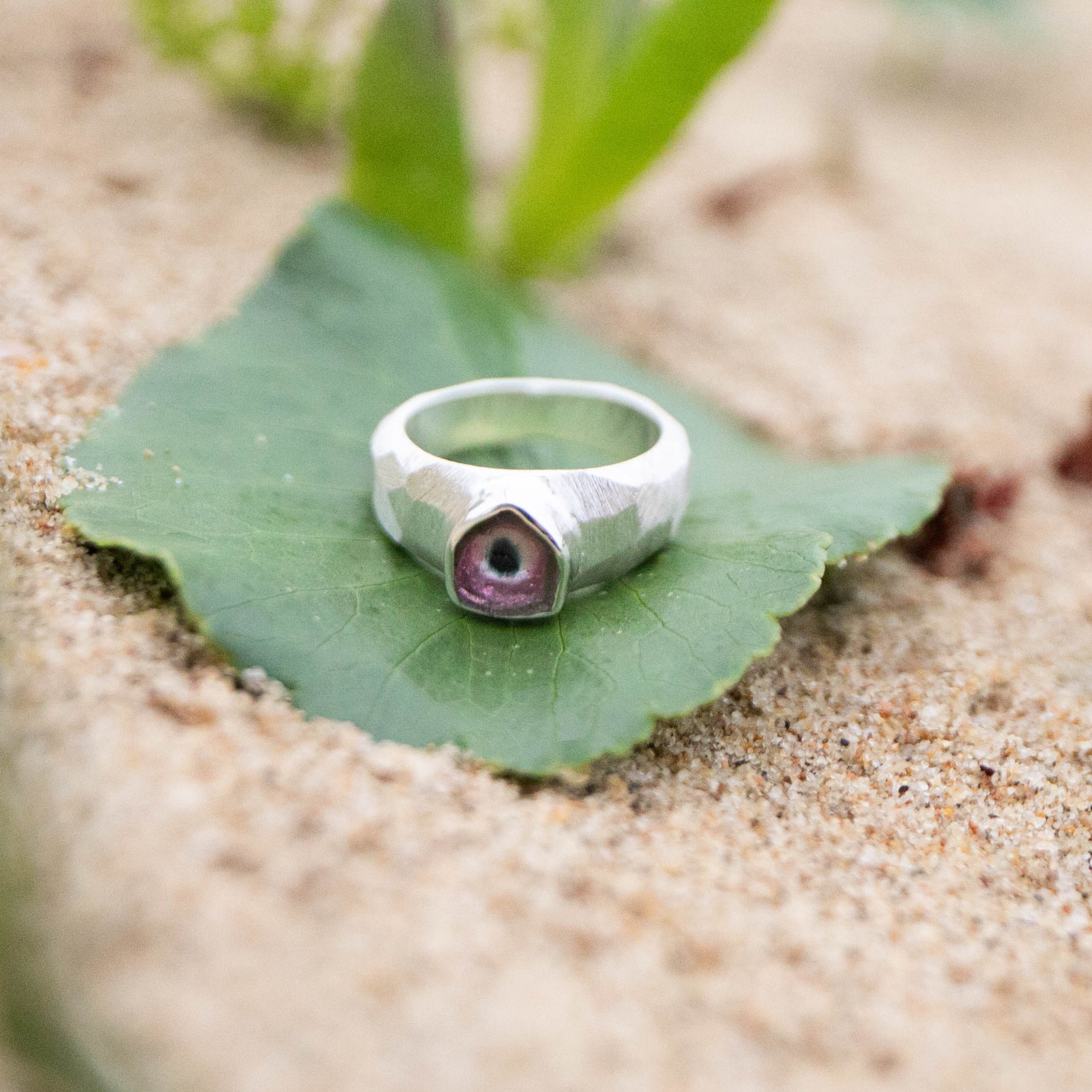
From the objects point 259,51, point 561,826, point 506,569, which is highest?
point 259,51

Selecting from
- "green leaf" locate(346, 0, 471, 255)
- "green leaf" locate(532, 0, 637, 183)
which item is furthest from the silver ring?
"green leaf" locate(532, 0, 637, 183)

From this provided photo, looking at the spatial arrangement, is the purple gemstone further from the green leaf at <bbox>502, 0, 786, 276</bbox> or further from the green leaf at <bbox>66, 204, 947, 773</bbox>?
the green leaf at <bbox>502, 0, 786, 276</bbox>

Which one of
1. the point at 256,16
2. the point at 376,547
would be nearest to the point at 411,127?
the point at 256,16

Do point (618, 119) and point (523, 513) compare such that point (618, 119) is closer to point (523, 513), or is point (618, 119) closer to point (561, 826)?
point (523, 513)

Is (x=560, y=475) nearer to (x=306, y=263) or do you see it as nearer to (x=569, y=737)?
(x=569, y=737)

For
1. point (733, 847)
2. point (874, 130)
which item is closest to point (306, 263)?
point (733, 847)

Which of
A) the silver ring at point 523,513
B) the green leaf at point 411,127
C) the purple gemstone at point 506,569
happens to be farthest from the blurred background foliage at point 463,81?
the purple gemstone at point 506,569
